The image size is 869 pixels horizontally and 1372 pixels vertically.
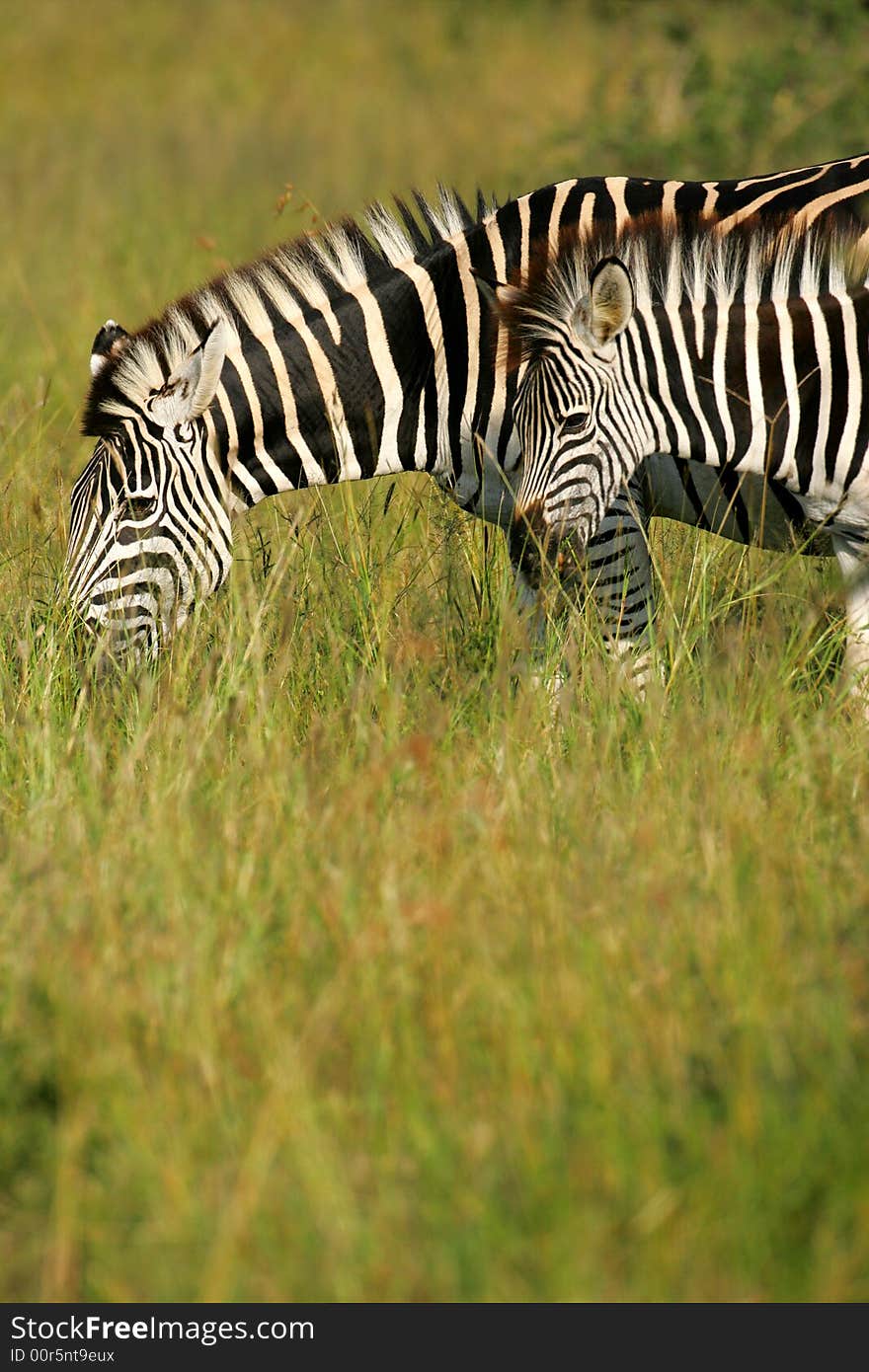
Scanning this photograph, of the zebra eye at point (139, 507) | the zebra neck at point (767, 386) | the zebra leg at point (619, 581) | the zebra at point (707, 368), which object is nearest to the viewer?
the zebra at point (707, 368)

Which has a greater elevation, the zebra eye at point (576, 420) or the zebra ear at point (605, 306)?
the zebra ear at point (605, 306)

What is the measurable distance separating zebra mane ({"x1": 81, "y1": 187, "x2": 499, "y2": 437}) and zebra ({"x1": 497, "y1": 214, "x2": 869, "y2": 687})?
87 centimetres

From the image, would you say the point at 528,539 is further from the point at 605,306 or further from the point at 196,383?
the point at 196,383

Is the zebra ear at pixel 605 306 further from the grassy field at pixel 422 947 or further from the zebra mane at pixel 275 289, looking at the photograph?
the zebra mane at pixel 275 289

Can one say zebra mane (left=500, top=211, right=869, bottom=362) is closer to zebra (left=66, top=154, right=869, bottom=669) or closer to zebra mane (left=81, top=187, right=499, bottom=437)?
zebra (left=66, top=154, right=869, bottom=669)

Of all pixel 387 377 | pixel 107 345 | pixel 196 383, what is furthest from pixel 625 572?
pixel 107 345

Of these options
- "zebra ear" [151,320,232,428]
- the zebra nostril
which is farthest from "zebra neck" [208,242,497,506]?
the zebra nostril

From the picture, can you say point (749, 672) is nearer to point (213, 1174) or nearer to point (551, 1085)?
point (551, 1085)

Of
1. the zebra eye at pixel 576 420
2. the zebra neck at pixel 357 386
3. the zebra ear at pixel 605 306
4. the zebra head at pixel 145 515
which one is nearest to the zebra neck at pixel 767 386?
the zebra ear at pixel 605 306

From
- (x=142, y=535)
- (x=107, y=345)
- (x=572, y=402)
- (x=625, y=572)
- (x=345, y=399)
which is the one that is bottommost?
(x=625, y=572)

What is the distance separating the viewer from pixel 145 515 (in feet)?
14.7

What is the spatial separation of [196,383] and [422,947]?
2096 mm

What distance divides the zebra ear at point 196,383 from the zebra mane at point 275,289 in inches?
2.0

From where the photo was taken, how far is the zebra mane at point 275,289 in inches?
→ 177
